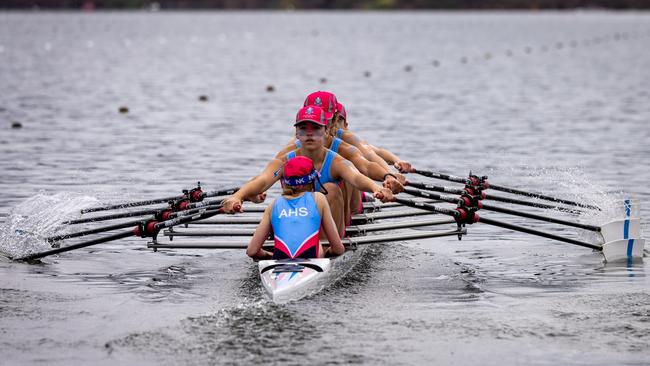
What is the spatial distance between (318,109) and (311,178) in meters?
1.13

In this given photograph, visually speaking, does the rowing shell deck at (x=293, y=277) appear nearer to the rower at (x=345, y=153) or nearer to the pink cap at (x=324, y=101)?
the rower at (x=345, y=153)

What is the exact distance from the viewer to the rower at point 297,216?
13.5 metres

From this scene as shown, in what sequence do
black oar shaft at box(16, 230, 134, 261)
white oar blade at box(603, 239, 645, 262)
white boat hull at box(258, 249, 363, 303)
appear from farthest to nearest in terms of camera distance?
1. white oar blade at box(603, 239, 645, 262)
2. black oar shaft at box(16, 230, 134, 261)
3. white boat hull at box(258, 249, 363, 303)

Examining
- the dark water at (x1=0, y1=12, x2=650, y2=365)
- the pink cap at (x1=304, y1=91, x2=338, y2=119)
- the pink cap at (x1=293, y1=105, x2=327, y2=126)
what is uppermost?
the pink cap at (x1=304, y1=91, x2=338, y2=119)

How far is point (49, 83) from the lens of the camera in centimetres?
5747

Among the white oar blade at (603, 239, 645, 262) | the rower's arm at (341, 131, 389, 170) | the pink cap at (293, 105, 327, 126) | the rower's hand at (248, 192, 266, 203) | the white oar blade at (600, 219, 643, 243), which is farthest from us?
the rower's arm at (341, 131, 389, 170)

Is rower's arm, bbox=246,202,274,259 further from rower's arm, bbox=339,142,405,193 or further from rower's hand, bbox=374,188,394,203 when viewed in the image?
rower's arm, bbox=339,142,405,193

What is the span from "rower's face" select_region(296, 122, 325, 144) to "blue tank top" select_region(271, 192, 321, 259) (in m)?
1.20

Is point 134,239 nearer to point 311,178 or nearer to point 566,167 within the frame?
point 311,178

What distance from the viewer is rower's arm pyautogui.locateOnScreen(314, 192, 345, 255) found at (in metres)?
13.7

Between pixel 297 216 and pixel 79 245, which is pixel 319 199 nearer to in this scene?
pixel 297 216

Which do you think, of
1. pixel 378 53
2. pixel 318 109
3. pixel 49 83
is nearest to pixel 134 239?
pixel 318 109

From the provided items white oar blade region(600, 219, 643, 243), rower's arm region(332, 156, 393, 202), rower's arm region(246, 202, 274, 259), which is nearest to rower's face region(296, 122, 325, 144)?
rower's arm region(332, 156, 393, 202)

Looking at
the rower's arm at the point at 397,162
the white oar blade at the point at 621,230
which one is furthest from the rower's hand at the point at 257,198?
the white oar blade at the point at 621,230
